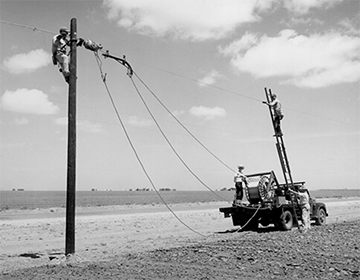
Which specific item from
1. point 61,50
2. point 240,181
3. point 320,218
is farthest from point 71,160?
point 320,218

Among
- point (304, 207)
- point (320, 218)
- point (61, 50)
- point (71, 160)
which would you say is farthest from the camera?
point (320, 218)

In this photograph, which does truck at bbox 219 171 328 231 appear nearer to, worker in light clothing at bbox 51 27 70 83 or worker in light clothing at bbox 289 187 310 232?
worker in light clothing at bbox 289 187 310 232

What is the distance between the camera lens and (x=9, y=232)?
19000 millimetres

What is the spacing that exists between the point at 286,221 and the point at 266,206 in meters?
1.09

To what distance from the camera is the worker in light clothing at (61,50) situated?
10.8 m

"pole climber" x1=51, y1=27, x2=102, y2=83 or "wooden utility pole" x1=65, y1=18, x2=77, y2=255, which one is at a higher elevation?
"pole climber" x1=51, y1=27, x2=102, y2=83

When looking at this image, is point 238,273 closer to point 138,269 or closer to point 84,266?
point 138,269

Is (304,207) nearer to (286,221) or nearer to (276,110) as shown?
(286,221)

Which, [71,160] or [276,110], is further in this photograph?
[276,110]

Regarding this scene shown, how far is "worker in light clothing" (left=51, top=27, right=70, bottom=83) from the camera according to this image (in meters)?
10.8

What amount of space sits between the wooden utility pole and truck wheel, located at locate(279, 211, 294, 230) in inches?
363

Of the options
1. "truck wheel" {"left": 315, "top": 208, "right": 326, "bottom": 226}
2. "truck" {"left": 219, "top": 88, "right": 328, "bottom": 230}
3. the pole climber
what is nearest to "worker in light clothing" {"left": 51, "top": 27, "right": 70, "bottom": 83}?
the pole climber

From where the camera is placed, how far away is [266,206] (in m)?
16.6

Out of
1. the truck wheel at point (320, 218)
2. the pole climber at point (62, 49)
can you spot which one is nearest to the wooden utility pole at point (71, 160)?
the pole climber at point (62, 49)
